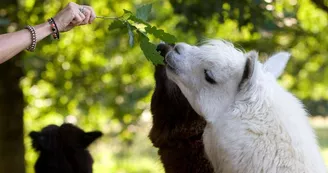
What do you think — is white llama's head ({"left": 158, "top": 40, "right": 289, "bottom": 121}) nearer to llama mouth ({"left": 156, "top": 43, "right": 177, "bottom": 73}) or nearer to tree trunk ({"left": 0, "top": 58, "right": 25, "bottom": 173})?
llama mouth ({"left": 156, "top": 43, "right": 177, "bottom": 73})

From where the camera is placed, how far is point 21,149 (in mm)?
7145

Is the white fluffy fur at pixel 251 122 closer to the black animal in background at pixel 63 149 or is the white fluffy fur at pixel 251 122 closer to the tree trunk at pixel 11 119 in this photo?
the black animal in background at pixel 63 149

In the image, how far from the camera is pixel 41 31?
340 centimetres

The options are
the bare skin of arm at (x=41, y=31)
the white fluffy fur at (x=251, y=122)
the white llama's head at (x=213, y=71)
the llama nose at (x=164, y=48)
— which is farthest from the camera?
the llama nose at (x=164, y=48)

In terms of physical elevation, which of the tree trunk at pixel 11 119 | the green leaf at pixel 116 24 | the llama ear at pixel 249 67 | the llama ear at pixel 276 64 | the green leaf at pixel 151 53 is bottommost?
the llama ear at pixel 249 67

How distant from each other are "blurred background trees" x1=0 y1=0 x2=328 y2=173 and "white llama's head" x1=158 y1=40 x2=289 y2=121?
252cm

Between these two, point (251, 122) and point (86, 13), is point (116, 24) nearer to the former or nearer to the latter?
point (86, 13)

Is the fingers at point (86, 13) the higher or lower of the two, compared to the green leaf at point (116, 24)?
lower

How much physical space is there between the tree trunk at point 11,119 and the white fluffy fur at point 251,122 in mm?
3824

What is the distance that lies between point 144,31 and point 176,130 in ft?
2.88

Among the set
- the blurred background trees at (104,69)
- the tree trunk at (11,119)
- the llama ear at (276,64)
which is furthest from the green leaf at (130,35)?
the tree trunk at (11,119)

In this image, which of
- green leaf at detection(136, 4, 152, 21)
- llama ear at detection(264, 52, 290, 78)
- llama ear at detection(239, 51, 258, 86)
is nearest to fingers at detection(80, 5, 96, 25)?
green leaf at detection(136, 4, 152, 21)

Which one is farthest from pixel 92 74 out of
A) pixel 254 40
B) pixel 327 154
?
pixel 327 154

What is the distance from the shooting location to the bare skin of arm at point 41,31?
10.6ft
